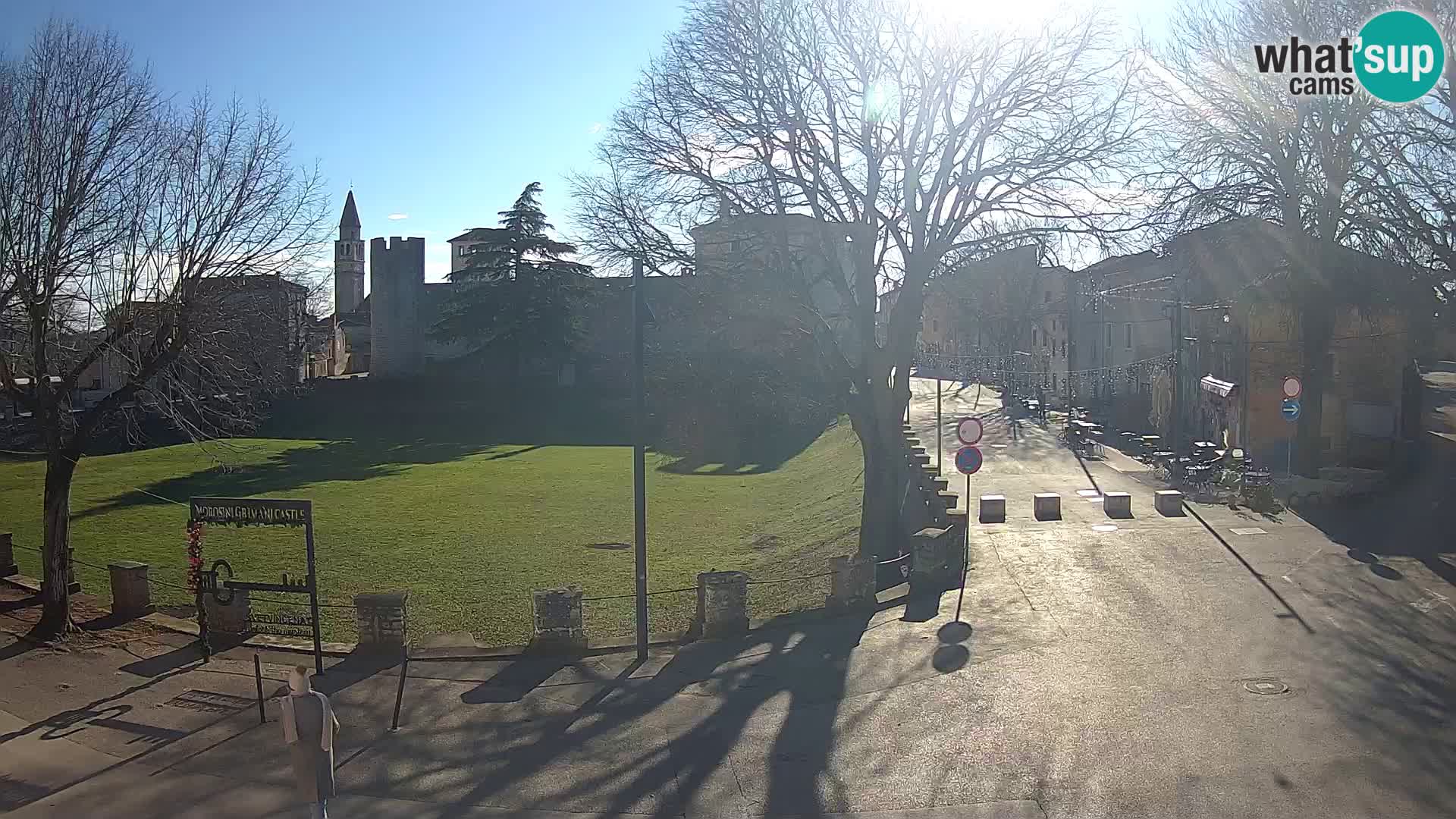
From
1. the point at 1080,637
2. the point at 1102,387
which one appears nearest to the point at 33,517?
the point at 1080,637

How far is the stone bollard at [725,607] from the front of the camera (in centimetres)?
1489

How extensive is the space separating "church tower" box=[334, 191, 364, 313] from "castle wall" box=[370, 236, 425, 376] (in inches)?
961

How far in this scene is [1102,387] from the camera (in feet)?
201

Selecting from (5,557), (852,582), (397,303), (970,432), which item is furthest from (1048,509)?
(397,303)

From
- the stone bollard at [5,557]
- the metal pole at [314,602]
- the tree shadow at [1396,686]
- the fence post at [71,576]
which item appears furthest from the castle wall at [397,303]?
the tree shadow at [1396,686]

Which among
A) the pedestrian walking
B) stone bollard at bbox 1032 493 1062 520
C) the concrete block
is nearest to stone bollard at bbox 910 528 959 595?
the concrete block

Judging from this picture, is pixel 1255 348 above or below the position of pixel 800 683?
above

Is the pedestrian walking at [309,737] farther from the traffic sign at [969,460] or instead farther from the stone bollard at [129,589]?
the traffic sign at [969,460]

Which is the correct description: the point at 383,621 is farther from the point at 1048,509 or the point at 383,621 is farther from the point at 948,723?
the point at 1048,509

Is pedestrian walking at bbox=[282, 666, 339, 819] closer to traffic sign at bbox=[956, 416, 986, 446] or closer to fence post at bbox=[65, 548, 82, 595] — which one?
fence post at bbox=[65, 548, 82, 595]

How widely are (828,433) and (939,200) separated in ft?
102

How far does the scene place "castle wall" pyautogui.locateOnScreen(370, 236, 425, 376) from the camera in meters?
82.0

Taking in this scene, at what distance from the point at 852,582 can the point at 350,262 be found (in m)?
104

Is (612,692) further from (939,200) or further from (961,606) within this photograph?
(939,200)
